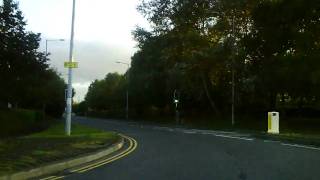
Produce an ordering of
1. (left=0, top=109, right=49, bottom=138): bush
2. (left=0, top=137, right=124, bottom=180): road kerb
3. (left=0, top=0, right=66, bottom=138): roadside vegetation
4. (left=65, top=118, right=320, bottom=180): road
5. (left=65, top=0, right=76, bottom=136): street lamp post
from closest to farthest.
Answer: (left=0, top=137, right=124, bottom=180): road kerb, (left=65, top=118, right=320, bottom=180): road, (left=65, top=0, right=76, bottom=136): street lamp post, (left=0, top=109, right=49, bottom=138): bush, (left=0, top=0, right=66, bottom=138): roadside vegetation

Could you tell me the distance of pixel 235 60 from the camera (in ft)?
191

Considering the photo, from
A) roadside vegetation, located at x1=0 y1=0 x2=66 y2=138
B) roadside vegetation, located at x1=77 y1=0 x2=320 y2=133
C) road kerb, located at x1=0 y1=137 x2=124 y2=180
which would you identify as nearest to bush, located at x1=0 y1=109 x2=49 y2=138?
roadside vegetation, located at x1=0 y1=0 x2=66 y2=138

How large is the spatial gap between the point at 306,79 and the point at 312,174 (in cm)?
3172

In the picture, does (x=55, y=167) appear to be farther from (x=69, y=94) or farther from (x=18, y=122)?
(x=18, y=122)

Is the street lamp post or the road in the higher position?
the street lamp post

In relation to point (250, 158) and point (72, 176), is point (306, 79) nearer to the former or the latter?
point (250, 158)

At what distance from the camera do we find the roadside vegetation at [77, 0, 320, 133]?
4759 centimetres

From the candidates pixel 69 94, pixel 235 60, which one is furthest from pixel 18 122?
pixel 69 94

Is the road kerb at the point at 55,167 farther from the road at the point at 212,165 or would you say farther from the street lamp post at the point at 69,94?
the street lamp post at the point at 69,94

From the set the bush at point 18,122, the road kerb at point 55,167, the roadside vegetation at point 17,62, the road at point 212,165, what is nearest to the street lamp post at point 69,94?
the road at point 212,165

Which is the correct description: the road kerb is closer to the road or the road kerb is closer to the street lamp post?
the road

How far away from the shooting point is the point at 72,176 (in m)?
14.8

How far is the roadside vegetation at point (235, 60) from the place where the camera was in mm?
47594

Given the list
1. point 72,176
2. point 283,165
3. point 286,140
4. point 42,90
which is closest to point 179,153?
point 283,165
